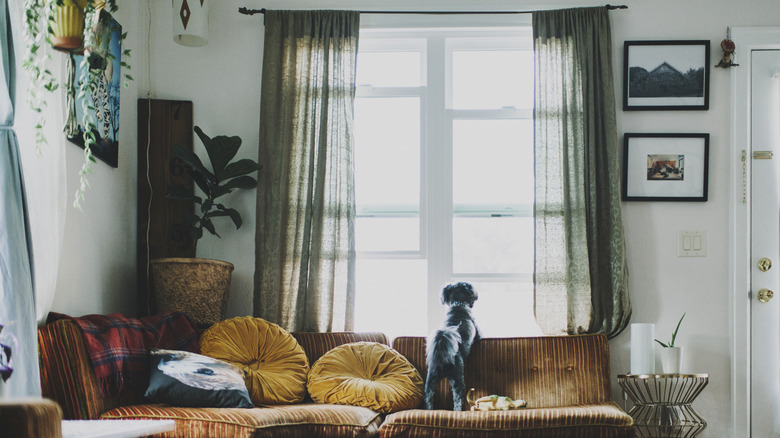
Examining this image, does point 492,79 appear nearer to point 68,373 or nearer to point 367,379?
point 367,379

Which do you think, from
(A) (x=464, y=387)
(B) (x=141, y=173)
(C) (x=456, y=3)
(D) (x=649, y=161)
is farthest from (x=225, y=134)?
(D) (x=649, y=161)

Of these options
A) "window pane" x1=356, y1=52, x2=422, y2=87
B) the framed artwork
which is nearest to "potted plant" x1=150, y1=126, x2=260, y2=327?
the framed artwork

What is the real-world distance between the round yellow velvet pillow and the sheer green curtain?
4.25ft

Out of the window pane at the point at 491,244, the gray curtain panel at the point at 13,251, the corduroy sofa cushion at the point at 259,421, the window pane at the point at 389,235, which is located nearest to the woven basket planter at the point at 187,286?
the corduroy sofa cushion at the point at 259,421

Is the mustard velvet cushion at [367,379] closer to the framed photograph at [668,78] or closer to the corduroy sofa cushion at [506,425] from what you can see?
the corduroy sofa cushion at [506,425]

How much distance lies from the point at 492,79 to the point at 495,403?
70.3 inches

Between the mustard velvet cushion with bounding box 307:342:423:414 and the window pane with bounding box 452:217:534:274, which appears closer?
the mustard velvet cushion with bounding box 307:342:423:414

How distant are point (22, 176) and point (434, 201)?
2.11m

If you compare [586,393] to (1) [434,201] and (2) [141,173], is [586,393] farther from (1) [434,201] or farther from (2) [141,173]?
(2) [141,173]

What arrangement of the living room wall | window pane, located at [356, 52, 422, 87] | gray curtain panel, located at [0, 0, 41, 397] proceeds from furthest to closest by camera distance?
window pane, located at [356, 52, 422, 87] → the living room wall → gray curtain panel, located at [0, 0, 41, 397]

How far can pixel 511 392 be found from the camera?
3.31 m

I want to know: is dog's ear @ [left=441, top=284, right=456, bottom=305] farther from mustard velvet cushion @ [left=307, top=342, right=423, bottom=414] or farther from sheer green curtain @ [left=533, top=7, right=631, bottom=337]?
sheer green curtain @ [left=533, top=7, right=631, bottom=337]

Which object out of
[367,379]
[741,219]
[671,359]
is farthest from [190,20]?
[741,219]

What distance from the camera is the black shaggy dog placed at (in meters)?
3.10
